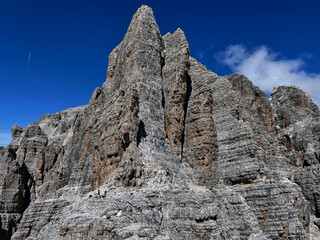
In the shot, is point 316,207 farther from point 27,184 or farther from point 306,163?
point 27,184

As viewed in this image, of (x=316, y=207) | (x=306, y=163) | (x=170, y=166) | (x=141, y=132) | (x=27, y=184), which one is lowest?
(x=316, y=207)

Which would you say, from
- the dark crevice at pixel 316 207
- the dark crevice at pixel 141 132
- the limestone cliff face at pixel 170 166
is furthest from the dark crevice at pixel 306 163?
the dark crevice at pixel 141 132

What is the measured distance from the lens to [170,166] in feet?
82.2

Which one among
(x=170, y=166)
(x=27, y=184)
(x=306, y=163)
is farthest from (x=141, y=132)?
(x=27, y=184)

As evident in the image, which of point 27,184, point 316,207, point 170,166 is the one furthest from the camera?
point 27,184

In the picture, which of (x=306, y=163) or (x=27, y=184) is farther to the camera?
(x=27, y=184)

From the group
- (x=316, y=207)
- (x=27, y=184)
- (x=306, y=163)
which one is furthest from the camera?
(x=27, y=184)

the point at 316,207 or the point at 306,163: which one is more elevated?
the point at 306,163

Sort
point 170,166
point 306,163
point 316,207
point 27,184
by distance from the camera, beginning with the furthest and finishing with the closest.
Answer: point 27,184, point 306,163, point 316,207, point 170,166

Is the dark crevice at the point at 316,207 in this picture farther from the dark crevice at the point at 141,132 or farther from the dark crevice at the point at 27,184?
the dark crevice at the point at 27,184

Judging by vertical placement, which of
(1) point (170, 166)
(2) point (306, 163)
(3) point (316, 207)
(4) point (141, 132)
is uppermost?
(2) point (306, 163)

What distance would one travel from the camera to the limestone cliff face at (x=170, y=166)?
1916 centimetres

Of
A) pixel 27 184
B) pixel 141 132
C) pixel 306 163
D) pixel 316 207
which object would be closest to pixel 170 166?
pixel 141 132

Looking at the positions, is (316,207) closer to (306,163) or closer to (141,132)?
(306,163)
